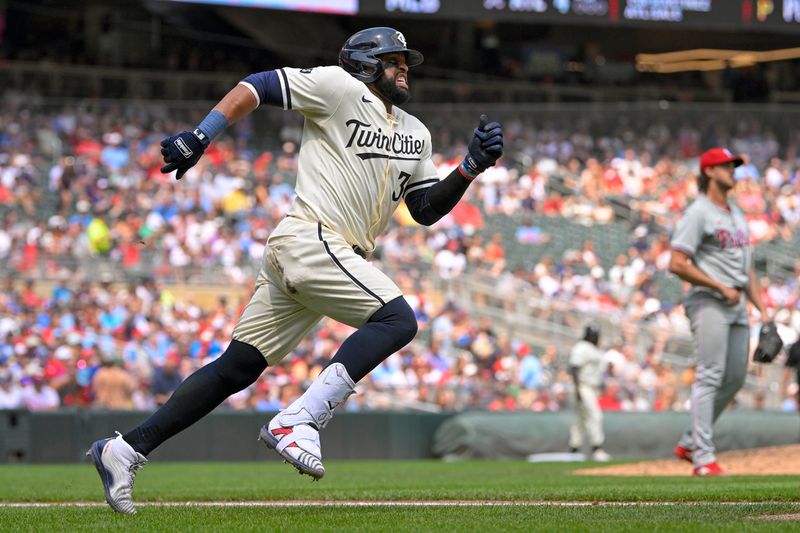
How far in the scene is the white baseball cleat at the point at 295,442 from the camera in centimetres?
510

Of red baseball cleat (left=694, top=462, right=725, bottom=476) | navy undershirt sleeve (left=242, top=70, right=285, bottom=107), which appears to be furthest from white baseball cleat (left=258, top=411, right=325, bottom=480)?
red baseball cleat (left=694, top=462, right=725, bottom=476)

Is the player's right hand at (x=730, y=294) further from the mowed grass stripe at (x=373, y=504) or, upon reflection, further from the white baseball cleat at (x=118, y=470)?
the white baseball cleat at (x=118, y=470)

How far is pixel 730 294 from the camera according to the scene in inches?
352

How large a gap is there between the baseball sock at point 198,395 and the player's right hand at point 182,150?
0.99 metres

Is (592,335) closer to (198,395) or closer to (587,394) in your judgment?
(587,394)

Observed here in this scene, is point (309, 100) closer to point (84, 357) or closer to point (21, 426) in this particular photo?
point (21, 426)

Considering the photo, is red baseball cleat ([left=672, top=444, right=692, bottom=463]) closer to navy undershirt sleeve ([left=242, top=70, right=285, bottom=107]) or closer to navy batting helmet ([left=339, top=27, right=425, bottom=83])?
navy batting helmet ([left=339, top=27, right=425, bottom=83])

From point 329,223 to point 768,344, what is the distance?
452 cm

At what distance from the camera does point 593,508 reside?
6016 millimetres

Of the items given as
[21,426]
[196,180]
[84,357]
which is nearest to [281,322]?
[21,426]

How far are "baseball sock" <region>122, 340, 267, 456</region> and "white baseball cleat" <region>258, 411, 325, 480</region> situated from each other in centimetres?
66

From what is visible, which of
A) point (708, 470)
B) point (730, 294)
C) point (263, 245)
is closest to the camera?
point (730, 294)

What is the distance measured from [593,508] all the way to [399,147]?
6.16 feet

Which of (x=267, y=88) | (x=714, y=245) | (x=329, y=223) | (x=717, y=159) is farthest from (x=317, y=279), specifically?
(x=717, y=159)
